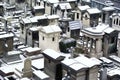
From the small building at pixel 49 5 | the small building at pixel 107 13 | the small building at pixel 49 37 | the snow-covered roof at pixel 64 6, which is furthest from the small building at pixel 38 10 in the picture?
the small building at pixel 49 37

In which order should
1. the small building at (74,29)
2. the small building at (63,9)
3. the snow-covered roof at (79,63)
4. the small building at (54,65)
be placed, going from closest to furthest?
the snow-covered roof at (79,63) → the small building at (54,65) → the small building at (74,29) → the small building at (63,9)

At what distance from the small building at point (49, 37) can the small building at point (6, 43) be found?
3721 millimetres

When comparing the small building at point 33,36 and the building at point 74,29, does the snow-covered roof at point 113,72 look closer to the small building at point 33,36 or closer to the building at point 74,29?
the building at point 74,29

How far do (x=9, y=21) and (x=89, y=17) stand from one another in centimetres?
1220

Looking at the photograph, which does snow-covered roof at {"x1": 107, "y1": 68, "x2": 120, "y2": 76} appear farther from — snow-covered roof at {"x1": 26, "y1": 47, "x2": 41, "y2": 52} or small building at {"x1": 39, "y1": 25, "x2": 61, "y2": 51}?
snow-covered roof at {"x1": 26, "y1": 47, "x2": 41, "y2": 52}

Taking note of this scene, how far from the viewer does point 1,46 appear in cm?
3988

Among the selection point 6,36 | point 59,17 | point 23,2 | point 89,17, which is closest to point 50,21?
point 59,17

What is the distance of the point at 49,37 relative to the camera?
3994 cm

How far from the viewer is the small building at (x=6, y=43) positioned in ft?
130

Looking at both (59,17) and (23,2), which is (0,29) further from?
(23,2)

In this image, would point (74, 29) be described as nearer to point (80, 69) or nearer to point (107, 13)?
point (107, 13)

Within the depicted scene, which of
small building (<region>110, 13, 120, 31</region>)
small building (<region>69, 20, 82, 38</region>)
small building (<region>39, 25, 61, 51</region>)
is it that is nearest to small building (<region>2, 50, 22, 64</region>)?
small building (<region>39, 25, 61, 51</region>)

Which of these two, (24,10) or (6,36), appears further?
(24,10)

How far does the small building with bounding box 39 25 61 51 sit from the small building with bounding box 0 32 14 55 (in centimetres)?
372
